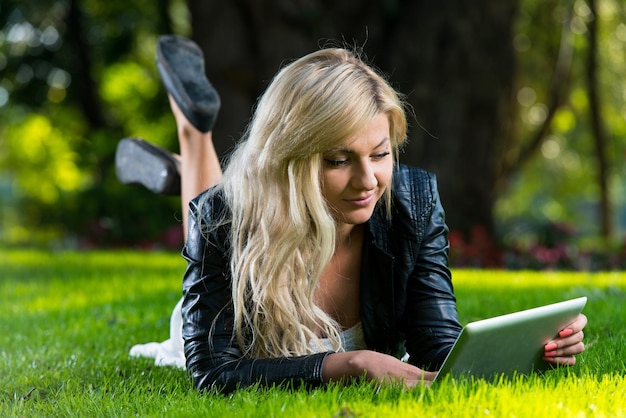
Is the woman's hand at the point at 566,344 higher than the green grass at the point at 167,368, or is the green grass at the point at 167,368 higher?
the woman's hand at the point at 566,344

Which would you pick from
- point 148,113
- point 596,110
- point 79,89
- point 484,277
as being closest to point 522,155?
point 596,110

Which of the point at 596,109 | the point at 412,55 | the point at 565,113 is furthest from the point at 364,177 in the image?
the point at 565,113

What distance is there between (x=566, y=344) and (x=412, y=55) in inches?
287

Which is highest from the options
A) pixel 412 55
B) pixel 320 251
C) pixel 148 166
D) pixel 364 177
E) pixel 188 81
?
pixel 412 55

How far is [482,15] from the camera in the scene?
34.1ft

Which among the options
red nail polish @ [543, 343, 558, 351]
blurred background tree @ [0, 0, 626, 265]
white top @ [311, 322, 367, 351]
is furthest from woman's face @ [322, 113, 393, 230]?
blurred background tree @ [0, 0, 626, 265]

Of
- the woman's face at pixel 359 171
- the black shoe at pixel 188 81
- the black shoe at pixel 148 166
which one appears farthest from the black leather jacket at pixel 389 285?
the black shoe at pixel 148 166

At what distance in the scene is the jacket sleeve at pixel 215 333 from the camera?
3.13 metres

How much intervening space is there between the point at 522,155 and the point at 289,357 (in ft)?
49.7

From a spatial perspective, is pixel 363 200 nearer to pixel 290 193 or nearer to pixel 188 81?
pixel 290 193

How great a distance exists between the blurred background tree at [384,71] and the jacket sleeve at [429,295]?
153 cm

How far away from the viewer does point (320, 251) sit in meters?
3.33

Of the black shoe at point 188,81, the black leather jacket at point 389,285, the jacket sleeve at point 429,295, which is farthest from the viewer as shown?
the black shoe at point 188,81

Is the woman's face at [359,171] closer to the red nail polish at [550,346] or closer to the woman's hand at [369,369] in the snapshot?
the woman's hand at [369,369]
